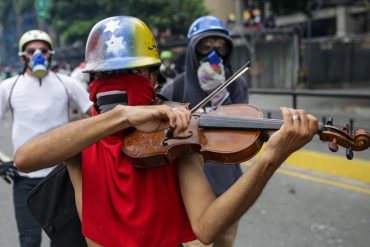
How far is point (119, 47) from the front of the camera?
158cm

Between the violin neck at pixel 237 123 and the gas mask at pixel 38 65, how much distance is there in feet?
6.56

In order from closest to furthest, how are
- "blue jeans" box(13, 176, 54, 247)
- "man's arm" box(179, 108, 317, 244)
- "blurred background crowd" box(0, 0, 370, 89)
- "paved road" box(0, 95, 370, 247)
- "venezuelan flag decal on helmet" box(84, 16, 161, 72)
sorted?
"man's arm" box(179, 108, 317, 244)
"venezuelan flag decal on helmet" box(84, 16, 161, 72)
"blue jeans" box(13, 176, 54, 247)
"paved road" box(0, 95, 370, 247)
"blurred background crowd" box(0, 0, 370, 89)

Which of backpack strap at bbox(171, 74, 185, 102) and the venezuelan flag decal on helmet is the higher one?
the venezuelan flag decal on helmet

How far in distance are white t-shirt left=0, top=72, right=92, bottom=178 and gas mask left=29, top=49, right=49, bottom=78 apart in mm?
62

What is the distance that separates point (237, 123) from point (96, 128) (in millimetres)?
457

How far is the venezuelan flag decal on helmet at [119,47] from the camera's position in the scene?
156cm

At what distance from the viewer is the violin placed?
56.7 inches

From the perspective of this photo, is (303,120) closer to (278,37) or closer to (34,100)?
(34,100)

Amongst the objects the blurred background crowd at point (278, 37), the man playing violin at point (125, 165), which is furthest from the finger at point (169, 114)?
the blurred background crowd at point (278, 37)

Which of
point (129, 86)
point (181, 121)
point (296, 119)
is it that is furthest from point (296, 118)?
point (129, 86)

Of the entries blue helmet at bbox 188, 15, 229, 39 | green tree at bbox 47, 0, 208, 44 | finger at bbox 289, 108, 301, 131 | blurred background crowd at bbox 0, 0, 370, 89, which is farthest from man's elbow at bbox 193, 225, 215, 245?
green tree at bbox 47, 0, 208, 44

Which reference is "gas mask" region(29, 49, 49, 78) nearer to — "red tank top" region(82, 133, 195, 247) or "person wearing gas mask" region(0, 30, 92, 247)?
"person wearing gas mask" region(0, 30, 92, 247)

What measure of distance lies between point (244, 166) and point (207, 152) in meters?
5.16

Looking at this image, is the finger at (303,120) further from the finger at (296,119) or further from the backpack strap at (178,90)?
the backpack strap at (178,90)
